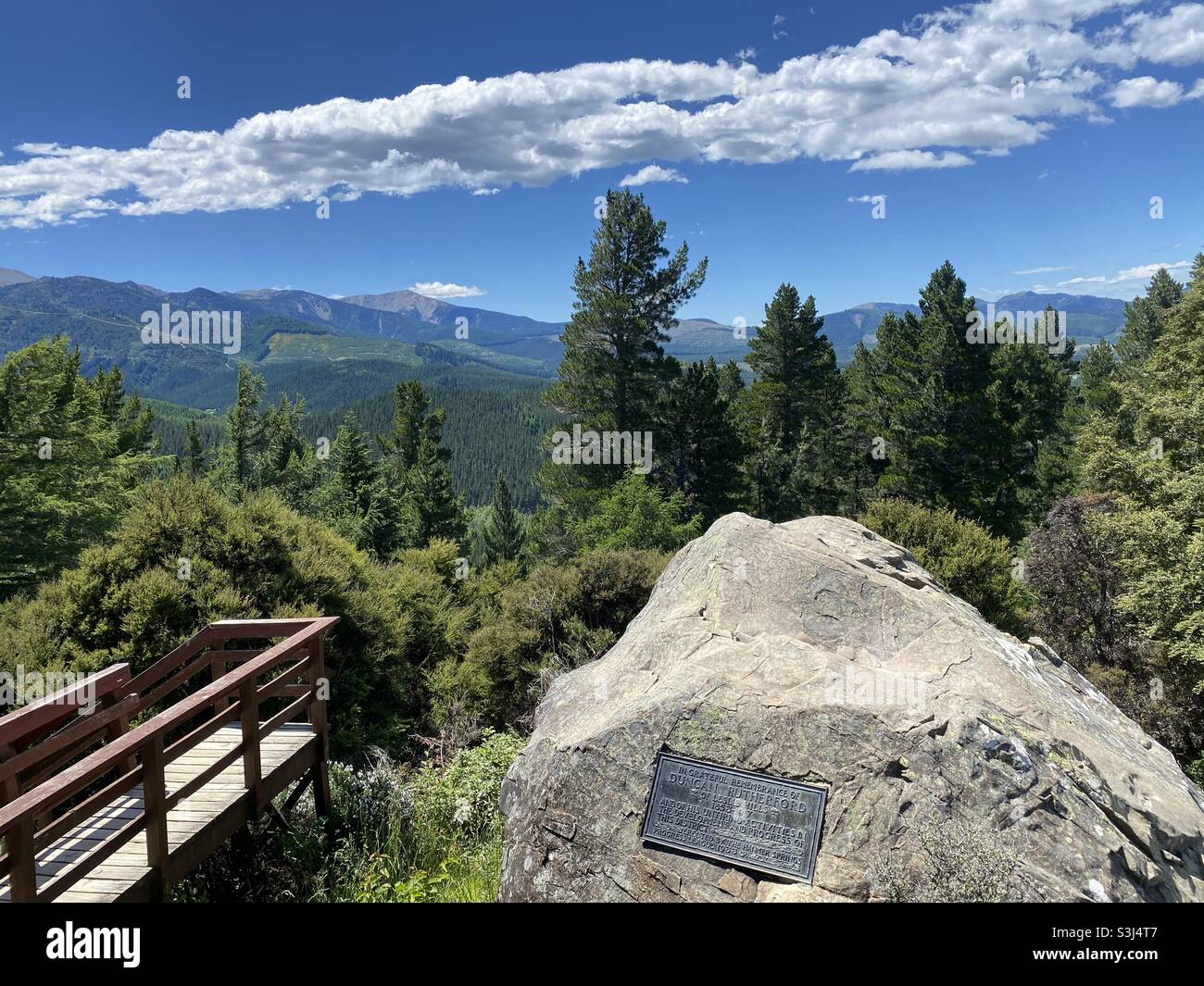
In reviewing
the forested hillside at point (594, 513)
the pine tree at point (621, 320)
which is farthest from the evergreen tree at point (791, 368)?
the pine tree at point (621, 320)

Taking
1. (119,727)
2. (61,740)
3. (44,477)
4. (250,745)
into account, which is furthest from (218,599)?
(44,477)

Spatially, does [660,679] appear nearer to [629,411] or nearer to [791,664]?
[791,664]

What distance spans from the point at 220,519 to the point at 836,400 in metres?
37.4

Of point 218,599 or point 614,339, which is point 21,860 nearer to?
point 218,599

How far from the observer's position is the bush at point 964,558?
16.4m

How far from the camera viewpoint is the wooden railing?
165 inches

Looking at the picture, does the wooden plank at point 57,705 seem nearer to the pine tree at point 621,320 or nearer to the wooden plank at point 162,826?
the wooden plank at point 162,826

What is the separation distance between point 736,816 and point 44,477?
23.6 meters

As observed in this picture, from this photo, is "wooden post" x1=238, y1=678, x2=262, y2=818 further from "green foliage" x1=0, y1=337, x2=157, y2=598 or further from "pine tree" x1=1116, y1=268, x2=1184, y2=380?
"pine tree" x1=1116, y1=268, x2=1184, y2=380

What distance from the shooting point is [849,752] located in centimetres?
496
